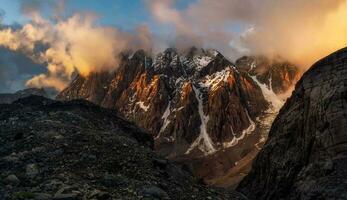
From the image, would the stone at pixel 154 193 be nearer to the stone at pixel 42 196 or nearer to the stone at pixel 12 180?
the stone at pixel 42 196

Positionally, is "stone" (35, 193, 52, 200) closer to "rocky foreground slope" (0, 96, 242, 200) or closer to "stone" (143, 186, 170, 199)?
"rocky foreground slope" (0, 96, 242, 200)

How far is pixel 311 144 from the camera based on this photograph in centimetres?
9956

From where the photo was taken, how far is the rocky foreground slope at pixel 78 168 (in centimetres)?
2962

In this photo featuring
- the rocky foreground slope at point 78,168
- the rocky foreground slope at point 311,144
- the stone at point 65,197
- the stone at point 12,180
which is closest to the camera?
the stone at point 65,197

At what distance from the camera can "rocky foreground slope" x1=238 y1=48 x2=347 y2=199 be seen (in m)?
78.9

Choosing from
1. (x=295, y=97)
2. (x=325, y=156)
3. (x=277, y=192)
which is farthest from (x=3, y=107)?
(x=295, y=97)

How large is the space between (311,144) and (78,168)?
72894mm

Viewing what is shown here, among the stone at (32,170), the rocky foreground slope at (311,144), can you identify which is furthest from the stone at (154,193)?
the rocky foreground slope at (311,144)

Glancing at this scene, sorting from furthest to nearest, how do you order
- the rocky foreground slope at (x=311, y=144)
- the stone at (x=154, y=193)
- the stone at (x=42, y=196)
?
the rocky foreground slope at (x=311, y=144)
the stone at (x=154, y=193)
the stone at (x=42, y=196)

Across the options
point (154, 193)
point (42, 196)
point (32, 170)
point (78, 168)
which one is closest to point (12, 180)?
point (32, 170)

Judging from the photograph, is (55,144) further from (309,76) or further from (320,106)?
(309,76)

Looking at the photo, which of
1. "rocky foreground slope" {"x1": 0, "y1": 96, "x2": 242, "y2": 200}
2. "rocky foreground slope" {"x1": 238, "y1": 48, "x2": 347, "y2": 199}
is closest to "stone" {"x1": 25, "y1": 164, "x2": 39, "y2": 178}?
"rocky foreground slope" {"x1": 0, "y1": 96, "x2": 242, "y2": 200}

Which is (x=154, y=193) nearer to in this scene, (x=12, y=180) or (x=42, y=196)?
(x=42, y=196)

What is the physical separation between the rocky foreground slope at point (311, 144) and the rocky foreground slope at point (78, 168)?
3526 cm
